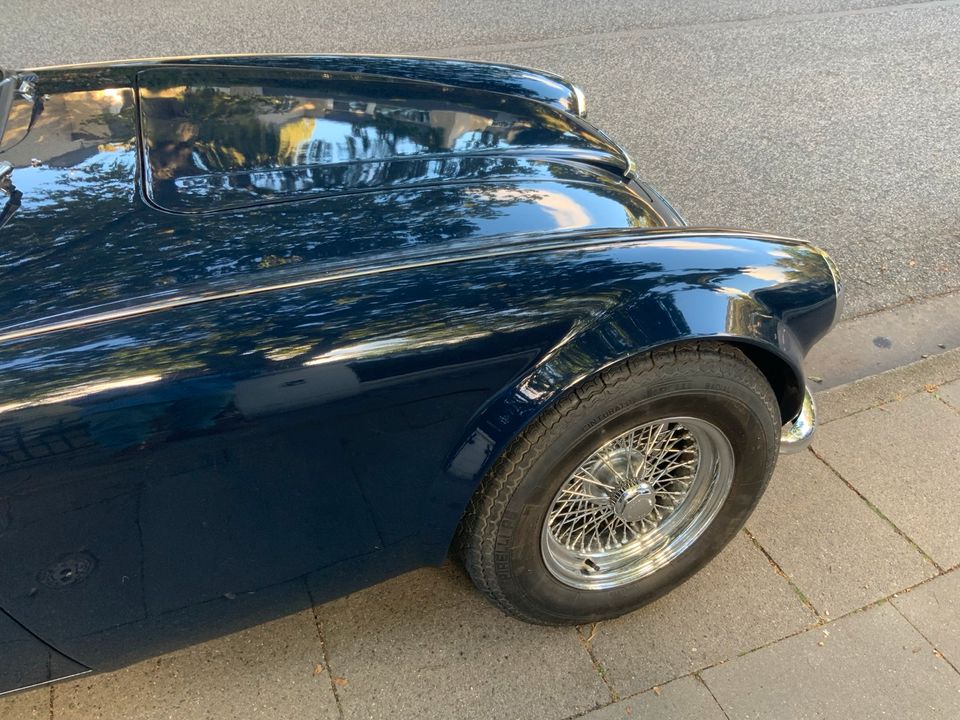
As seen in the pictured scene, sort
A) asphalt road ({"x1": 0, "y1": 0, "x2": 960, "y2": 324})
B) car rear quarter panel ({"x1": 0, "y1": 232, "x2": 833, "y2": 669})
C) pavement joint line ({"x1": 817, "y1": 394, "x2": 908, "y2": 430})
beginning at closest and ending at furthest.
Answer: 1. car rear quarter panel ({"x1": 0, "y1": 232, "x2": 833, "y2": 669})
2. pavement joint line ({"x1": 817, "y1": 394, "x2": 908, "y2": 430})
3. asphalt road ({"x1": 0, "y1": 0, "x2": 960, "y2": 324})

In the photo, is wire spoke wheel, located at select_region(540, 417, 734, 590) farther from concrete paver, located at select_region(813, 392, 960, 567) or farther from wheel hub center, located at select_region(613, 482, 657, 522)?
concrete paver, located at select_region(813, 392, 960, 567)

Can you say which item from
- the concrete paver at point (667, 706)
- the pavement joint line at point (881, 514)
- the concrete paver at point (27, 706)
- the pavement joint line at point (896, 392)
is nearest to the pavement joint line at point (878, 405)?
the pavement joint line at point (896, 392)

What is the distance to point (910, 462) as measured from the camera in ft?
8.73

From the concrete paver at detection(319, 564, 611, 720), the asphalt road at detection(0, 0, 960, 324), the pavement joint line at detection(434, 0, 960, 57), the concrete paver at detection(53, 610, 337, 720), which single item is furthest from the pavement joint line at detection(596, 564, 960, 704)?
the pavement joint line at detection(434, 0, 960, 57)

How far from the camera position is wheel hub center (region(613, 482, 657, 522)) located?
6.57 ft

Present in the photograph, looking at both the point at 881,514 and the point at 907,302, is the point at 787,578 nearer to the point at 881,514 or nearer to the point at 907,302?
the point at 881,514

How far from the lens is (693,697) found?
6.44 feet

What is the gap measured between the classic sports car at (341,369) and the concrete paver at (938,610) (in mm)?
615

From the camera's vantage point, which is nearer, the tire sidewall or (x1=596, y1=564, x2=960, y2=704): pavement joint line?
the tire sidewall

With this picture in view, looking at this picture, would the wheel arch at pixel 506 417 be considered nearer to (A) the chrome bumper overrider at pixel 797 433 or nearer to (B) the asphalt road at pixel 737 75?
(A) the chrome bumper overrider at pixel 797 433

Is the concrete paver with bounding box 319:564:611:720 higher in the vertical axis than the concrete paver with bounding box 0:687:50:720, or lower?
higher

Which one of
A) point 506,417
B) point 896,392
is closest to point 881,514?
point 896,392

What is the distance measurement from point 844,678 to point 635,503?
748 mm

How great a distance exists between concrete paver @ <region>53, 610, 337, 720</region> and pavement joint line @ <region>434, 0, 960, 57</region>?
210 inches
